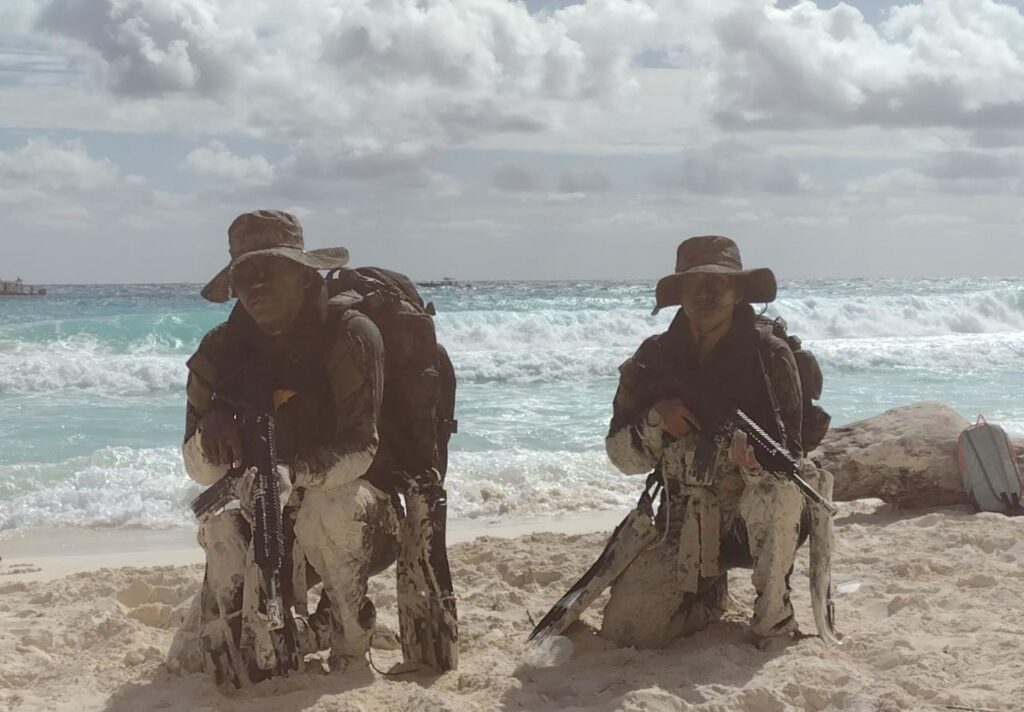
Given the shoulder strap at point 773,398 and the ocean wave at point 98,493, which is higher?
the shoulder strap at point 773,398

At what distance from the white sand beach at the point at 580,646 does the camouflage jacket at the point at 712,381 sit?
31.1 inches

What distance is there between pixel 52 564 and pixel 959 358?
62.1ft

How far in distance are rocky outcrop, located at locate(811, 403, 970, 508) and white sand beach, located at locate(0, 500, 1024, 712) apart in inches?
23.4

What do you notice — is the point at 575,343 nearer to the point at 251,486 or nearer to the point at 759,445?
the point at 759,445

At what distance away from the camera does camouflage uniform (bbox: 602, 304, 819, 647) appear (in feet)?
13.3

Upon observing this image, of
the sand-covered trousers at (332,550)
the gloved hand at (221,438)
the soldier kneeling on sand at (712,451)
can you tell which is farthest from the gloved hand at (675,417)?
the gloved hand at (221,438)

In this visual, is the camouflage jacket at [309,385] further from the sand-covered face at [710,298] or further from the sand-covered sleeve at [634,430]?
the sand-covered face at [710,298]

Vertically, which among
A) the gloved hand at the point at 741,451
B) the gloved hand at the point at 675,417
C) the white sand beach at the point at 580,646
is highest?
the gloved hand at the point at 675,417

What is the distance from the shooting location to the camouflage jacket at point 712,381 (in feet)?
13.3

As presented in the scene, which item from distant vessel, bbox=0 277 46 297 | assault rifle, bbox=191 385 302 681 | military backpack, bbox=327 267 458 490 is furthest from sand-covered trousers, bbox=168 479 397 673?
distant vessel, bbox=0 277 46 297

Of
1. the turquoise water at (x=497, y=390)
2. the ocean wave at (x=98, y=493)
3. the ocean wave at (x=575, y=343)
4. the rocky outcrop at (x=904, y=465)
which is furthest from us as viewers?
the ocean wave at (x=575, y=343)

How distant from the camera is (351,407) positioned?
11.7 ft

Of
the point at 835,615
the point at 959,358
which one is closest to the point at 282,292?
the point at 835,615

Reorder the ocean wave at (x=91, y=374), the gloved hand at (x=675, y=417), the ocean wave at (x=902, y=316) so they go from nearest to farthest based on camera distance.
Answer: the gloved hand at (x=675, y=417) < the ocean wave at (x=91, y=374) < the ocean wave at (x=902, y=316)
